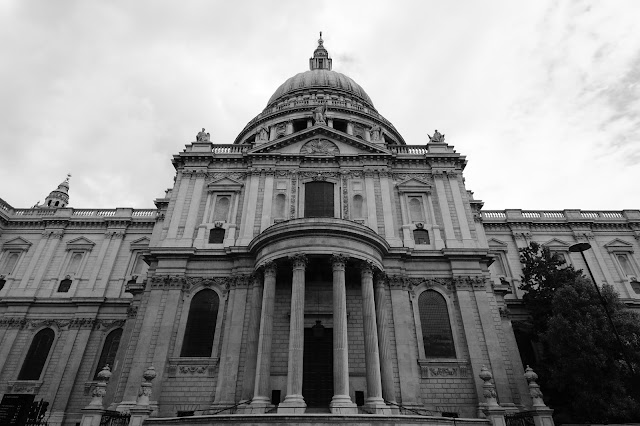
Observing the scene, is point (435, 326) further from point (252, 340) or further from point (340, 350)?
point (252, 340)

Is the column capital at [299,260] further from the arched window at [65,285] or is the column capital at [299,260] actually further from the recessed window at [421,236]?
the arched window at [65,285]

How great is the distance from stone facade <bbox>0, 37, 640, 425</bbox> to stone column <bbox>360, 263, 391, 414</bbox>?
8 centimetres

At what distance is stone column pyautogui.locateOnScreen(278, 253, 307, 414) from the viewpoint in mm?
17131

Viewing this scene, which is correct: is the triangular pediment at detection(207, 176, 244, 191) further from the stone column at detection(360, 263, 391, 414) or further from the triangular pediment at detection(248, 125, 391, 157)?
the stone column at detection(360, 263, 391, 414)

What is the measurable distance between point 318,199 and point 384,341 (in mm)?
10602

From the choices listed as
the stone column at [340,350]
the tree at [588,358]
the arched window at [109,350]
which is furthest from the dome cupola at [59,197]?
the tree at [588,358]

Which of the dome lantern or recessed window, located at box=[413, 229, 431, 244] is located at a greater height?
the dome lantern

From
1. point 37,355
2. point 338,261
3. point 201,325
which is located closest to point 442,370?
point 338,261

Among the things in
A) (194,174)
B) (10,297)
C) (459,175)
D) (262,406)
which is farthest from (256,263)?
(10,297)

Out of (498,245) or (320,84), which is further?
(320,84)

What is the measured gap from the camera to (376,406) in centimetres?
1789

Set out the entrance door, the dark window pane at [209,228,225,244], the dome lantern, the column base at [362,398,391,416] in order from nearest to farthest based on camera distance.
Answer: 1. the column base at [362,398,391,416]
2. the entrance door
3. the dark window pane at [209,228,225,244]
4. the dome lantern

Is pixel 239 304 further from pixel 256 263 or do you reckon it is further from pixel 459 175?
pixel 459 175

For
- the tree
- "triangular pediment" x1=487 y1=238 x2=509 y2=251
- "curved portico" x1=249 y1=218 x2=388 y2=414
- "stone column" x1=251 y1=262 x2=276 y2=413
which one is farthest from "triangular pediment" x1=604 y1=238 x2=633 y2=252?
"stone column" x1=251 y1=262 x2=276 y2=413
